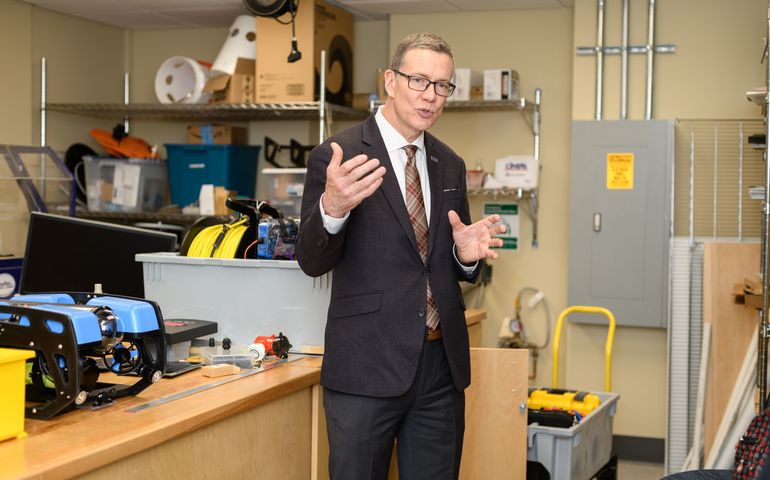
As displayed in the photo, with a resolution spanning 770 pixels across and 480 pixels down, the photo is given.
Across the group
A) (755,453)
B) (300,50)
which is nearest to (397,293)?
(755,453)

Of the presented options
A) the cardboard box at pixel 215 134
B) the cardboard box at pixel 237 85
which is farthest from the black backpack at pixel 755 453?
the cardboard box at pixel 215 134

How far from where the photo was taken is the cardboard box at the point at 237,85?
5.63 metres

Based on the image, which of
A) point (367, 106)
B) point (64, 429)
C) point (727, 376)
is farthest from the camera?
point (367, 106)

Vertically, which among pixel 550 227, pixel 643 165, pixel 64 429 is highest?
pixel 643 165

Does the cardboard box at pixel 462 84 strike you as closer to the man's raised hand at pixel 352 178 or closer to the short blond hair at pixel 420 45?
the short blond hair at pixel 420 45

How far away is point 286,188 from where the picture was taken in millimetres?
5551

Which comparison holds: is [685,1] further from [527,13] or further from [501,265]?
[501,265]

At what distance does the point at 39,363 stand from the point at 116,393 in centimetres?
22

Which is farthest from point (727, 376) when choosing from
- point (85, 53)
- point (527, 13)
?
point (85, 53)

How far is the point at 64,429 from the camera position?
2.03 meters

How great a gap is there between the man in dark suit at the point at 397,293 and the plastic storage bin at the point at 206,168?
11.7ft

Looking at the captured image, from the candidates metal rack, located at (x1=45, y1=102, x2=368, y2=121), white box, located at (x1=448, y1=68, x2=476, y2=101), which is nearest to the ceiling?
white box, located at (x1=448, y1=68, x2=476, y2=101)

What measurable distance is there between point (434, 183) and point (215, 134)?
3.78 m

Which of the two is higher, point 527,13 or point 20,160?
point 527,13
